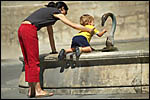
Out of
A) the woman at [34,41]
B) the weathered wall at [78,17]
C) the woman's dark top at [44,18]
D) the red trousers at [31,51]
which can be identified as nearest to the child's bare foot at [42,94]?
the woman at [34,41]

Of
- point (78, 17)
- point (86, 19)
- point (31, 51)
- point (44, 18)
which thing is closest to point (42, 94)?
point (31, 51)

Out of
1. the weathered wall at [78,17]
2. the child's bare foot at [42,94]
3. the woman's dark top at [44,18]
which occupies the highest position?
the weathered wall at [78,17]

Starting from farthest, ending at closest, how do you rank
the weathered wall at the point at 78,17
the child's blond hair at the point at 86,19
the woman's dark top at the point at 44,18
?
the weathered wall at the point at 78,17 < the child's blond hair at the point at 86,19 < the woman's dark top at the point at 44,18

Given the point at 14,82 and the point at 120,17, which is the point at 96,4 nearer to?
the point at 120,17

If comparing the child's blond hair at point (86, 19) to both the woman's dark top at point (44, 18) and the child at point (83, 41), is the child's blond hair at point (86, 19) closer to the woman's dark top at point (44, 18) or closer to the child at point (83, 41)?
the child at point (83, 41)

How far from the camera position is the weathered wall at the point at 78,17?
10.6m

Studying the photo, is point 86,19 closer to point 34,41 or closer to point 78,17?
point 34,41

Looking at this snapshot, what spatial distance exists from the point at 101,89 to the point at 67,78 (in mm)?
460

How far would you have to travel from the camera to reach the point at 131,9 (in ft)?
34.8

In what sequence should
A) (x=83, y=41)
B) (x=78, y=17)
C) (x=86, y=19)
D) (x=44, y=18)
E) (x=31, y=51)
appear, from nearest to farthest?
(x=31, y=51)
(x=44, y=18)
(x=83, y=41)
(x=86, y=19)
(x=78, y=17)

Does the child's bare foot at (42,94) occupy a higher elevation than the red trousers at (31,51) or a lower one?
lower

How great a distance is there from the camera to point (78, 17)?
430 inches

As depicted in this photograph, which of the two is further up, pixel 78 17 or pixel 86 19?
pixel 78 17

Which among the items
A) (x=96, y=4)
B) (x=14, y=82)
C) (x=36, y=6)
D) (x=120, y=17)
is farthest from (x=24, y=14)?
(x=14, y=82)
